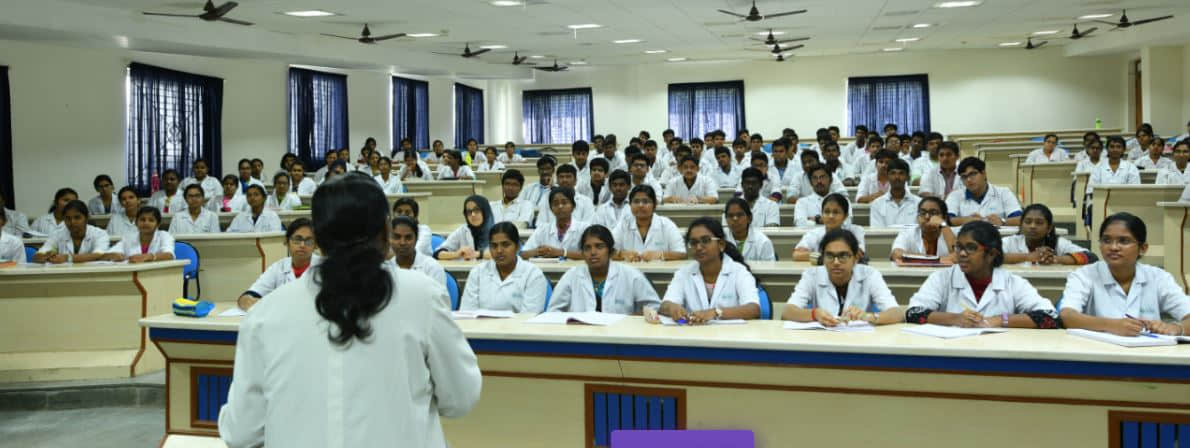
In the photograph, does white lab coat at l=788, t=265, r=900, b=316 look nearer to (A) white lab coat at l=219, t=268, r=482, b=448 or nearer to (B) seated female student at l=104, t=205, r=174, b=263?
(A) white lab coat at l=219, t=268, r=482, b=448

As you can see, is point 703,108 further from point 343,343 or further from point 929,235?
point 343,343

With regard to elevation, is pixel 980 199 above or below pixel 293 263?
above

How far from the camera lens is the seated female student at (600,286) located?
14.6 ft

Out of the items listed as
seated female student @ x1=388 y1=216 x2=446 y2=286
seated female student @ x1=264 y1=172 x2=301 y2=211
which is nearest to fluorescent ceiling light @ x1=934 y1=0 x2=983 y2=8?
seated female student @ x1=264 y1=172 x2=301 y2=211

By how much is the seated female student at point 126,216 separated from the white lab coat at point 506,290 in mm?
4650

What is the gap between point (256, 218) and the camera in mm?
8523

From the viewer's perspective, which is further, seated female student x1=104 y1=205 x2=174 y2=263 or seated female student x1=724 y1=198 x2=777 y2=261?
seated female student x1=104 y1=205 x2=174 y2=263

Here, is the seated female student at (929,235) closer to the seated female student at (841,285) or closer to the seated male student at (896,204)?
the seated female student at (841,285)

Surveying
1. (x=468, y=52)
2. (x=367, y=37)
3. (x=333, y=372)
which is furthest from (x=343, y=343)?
(x=468, y=52)

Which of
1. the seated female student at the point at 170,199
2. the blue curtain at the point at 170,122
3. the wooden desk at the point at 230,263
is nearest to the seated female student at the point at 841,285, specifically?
the wooden desk at the point at 230,263

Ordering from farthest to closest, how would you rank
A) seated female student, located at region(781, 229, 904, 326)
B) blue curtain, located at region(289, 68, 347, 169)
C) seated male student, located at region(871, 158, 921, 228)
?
blue curtain, located at region(289, 68, 347, 169)
seated male student, located at region(871, 158, 921, 228)
seated female student, located at region(781, 229, 904, 326)

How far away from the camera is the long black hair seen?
167 centimetres

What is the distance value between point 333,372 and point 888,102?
784 inches

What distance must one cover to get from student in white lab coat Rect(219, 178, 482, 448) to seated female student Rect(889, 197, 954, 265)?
4.14m
